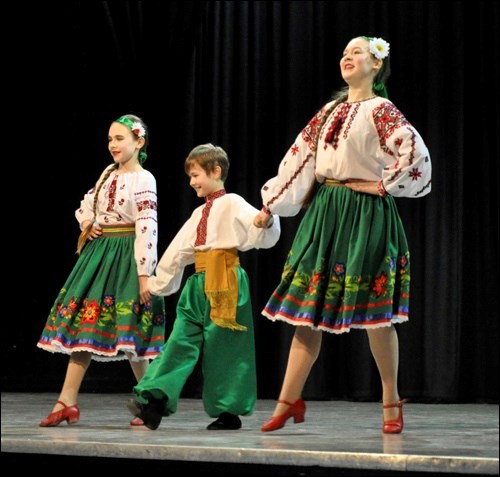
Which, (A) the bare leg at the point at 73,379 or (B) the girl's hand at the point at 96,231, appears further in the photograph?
(B) the girl's hand at the point at 96,231

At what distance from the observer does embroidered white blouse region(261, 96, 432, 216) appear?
136 inches

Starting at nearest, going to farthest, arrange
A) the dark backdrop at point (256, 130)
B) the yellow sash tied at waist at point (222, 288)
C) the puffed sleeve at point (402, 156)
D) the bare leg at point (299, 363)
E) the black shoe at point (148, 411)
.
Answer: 1. the puffed sleeve at point (402, 156)
2. the bare leg at point (299, 363)
3. the black shoe at point (148, 411)
4. the yellow sash tied at waist at point (222, 288)
5. the dark backdrop at point (256, 130)

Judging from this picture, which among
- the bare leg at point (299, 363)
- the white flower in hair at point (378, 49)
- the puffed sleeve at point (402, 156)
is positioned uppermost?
the white flower in hair at point (378, 49)

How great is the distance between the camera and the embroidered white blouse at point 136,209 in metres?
4.24

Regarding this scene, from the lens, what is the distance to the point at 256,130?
241 inches

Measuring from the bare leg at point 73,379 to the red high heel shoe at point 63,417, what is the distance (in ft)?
0.07

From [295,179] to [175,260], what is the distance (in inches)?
25.4

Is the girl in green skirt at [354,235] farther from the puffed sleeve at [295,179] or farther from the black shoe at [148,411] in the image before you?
the black shoe at [148,411]

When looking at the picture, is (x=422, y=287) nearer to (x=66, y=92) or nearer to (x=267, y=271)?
(x=267, y=271)

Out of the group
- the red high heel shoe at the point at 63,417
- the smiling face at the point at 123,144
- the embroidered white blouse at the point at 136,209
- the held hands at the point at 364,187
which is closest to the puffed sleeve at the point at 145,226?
the embroidered white blouse at the point at 136,209

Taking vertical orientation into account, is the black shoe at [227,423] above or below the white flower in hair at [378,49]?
below

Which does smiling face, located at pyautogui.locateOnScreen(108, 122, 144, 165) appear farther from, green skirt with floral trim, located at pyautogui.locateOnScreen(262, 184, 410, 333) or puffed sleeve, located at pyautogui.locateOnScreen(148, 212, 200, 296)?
green skirt with floral trim, located at pyautogui.locateOnScreen(262, 184, 410, 333)

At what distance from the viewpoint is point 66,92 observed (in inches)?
252

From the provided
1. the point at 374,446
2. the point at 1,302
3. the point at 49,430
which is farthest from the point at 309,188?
the point at 1,302
